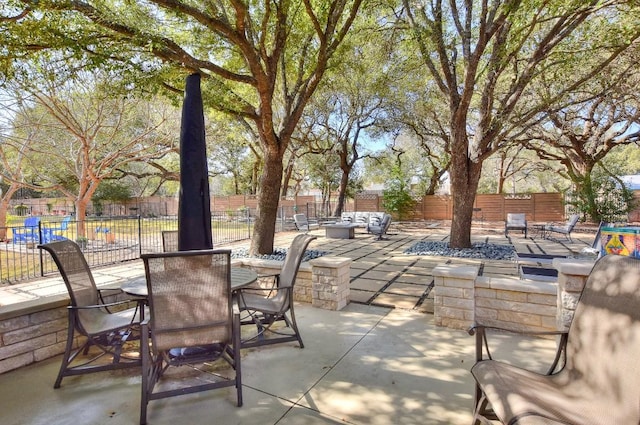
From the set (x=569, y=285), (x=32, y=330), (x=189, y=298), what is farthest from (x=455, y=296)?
(x=32, y=330)

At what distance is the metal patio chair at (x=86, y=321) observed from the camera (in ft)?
7.67

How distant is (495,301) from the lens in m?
3.23

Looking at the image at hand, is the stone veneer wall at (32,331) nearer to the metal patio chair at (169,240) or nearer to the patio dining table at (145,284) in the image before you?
the patio dining table at (145,284)

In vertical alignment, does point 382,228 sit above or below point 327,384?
above

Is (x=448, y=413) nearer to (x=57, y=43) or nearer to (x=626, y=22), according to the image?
(x=57, y=43)

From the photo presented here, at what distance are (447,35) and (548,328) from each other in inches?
253

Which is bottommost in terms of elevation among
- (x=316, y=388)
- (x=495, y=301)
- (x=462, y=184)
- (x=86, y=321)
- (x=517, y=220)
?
(x=316, y=388)

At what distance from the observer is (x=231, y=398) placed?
2.21 m

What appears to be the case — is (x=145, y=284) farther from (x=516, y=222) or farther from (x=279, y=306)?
(x=516, y=222)

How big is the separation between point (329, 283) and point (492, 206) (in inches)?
652

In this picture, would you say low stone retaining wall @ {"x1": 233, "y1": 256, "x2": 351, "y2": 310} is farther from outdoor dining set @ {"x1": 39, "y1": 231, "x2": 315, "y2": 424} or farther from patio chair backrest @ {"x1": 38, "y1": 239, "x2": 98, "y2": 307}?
patio chair backrest @ {"x1": 38, "y1": 239, "x2": 98, "y2": 307}

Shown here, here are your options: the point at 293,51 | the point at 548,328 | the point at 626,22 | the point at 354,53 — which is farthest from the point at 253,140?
the point at 548,328

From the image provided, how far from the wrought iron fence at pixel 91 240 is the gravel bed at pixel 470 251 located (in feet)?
18.6

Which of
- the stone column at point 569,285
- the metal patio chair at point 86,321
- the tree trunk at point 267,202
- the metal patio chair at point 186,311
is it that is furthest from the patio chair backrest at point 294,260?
the tree trunk at point 267,202
